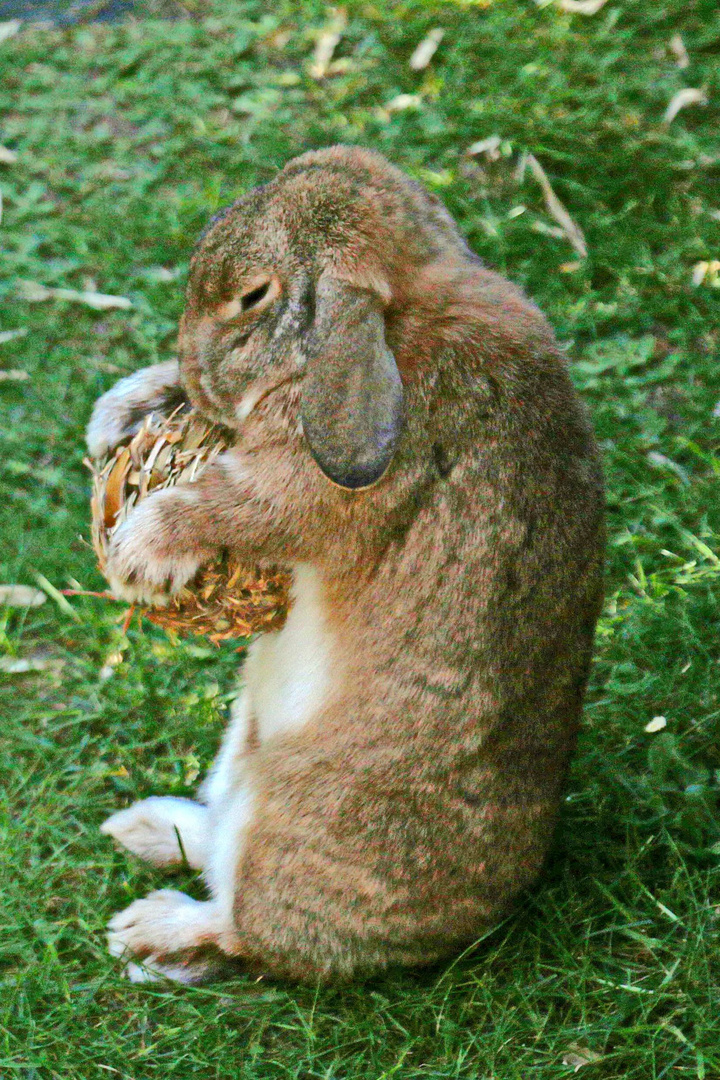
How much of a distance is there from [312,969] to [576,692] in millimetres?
917

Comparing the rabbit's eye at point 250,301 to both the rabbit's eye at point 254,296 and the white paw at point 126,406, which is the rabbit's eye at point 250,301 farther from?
the white paw at point 126,406

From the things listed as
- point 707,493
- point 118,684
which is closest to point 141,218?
point 118,684

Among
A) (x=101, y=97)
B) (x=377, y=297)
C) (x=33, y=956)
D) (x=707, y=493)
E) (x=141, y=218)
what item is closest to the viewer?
(x=377, y=297)

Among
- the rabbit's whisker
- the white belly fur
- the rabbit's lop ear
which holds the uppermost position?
the rabbit's lop ear

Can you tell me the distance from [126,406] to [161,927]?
1335mm

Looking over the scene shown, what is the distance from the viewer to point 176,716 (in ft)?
12.7

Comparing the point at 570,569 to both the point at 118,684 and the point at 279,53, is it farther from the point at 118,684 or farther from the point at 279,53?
the point at 279,53

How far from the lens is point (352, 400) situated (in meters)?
2.58

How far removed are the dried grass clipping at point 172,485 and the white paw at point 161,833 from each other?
25.8 inches

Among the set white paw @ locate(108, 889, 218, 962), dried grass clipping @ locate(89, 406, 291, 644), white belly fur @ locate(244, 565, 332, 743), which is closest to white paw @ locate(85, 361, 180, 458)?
dried grass clipping @ locate(89, 406, 291, 644)

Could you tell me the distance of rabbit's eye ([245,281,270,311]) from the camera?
9.47 feet

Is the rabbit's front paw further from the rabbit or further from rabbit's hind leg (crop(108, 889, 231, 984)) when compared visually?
rabbit's hind leg (crop(108, 889, 231, 984))

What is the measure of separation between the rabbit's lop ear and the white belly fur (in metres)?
0.45

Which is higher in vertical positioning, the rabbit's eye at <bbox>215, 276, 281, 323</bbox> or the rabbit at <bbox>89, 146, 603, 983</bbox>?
the rabbit's eye at <bbox>215, 276, 281, 323</bbox>
